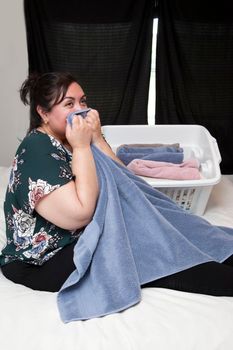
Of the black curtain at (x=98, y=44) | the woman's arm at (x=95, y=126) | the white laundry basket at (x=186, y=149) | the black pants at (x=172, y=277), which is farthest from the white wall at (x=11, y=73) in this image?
the black pants at (x=172, y=277)

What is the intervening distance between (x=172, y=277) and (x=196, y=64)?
1.59 metres

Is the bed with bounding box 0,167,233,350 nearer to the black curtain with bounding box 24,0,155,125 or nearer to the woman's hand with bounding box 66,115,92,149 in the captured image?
Result: the woman's hand with bounding box 66,115,92,149

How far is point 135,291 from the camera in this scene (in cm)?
97

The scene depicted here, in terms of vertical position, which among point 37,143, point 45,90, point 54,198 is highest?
point 45,90

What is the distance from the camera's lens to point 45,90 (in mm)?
1092

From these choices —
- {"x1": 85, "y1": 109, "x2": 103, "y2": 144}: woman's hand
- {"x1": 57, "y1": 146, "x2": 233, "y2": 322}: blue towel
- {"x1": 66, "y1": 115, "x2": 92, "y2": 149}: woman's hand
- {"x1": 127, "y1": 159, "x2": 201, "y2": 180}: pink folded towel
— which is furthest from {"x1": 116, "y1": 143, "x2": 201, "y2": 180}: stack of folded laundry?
{"x1": 66, "y1": 115, "x2": 92, "y2": 149}: woman's hand

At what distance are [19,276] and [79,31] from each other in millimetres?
1538

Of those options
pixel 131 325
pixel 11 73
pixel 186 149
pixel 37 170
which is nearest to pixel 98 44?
pixel 11 73

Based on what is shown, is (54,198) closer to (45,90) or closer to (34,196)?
(34,196)

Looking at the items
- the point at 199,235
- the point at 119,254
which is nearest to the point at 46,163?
the point at 119,254

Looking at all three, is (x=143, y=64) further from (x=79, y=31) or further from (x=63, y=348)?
(x=63, y=348)

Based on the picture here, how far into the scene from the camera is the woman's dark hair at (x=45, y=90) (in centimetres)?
108

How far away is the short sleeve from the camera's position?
93 cm

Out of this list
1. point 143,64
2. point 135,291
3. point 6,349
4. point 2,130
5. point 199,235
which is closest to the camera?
point 6,349
